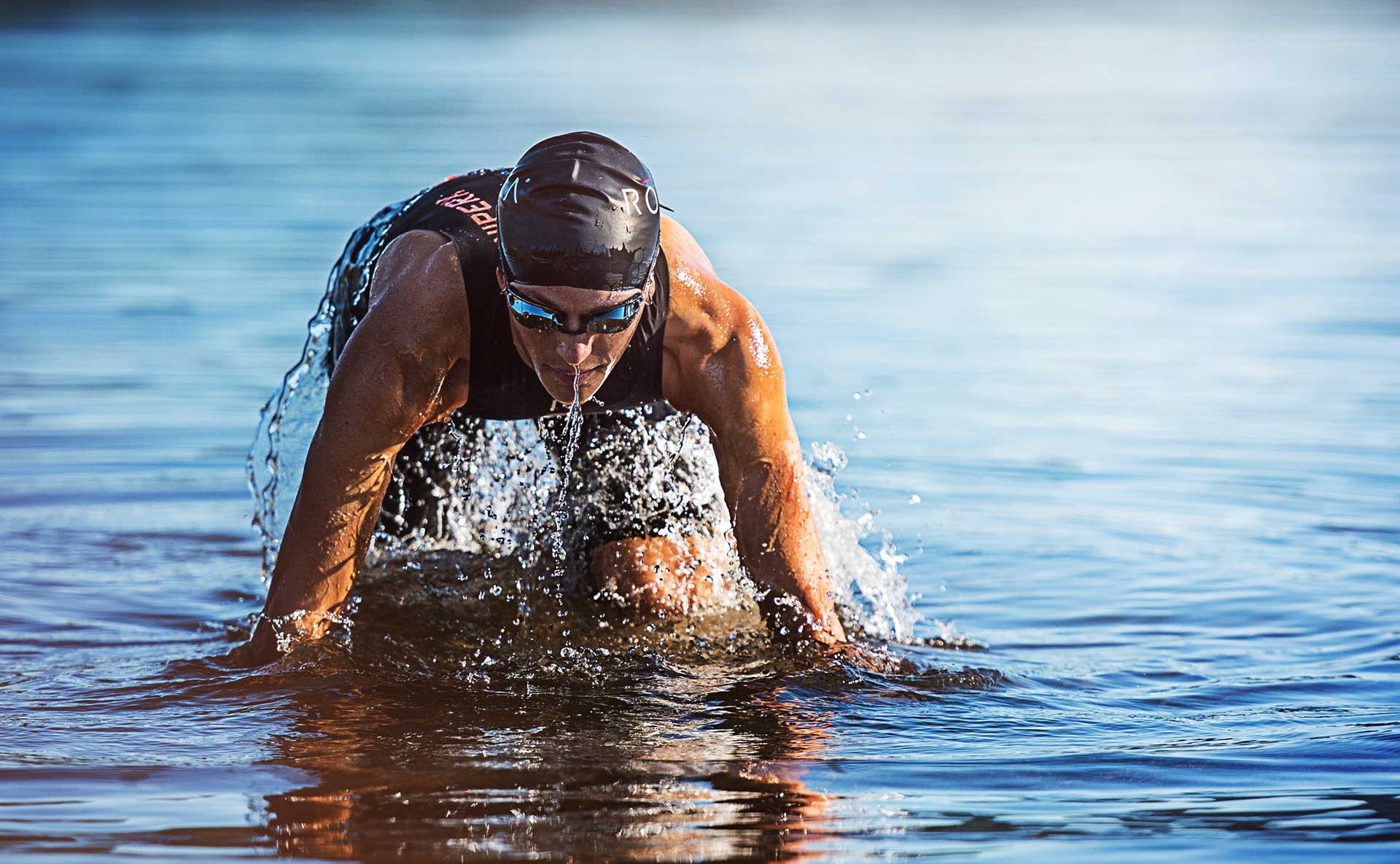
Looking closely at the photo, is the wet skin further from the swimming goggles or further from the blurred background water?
the blurred background water

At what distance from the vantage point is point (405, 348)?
13.2ft

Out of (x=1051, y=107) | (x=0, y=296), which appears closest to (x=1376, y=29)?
(x=1051, y=107)

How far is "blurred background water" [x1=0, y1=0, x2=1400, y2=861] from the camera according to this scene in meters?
3.73

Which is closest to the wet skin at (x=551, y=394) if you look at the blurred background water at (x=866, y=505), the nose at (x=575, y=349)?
the nose at (x=575, y=349)

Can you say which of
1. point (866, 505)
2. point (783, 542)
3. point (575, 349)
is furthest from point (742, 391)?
point (866, 505)

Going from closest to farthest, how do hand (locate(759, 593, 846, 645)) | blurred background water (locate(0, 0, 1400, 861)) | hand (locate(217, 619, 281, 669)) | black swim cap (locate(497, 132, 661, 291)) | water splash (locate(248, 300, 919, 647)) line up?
blurred background water (locate(0, 0, 1400, 861)) < black swim cap (locate(497, 132, 661, 291)) < hand (locate(217, 619, 281, 669)) < hand (locate(759, 593, 846, 645)) < water splash (locate(248, 300, 919, 647))

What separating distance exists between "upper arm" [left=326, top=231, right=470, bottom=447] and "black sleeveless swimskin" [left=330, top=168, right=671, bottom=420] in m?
0.04

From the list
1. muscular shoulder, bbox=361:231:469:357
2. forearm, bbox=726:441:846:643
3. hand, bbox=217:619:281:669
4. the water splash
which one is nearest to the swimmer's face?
muscular shoulder, bbox=361:231:469:357

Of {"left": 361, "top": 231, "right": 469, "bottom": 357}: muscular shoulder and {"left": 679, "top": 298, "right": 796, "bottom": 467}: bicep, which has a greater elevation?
{"left": 361, "top": 231, "right": 469, "bottom": 357}: muscular shoulder

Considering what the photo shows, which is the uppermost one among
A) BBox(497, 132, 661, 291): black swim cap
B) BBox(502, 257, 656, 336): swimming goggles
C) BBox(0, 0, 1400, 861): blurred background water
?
BBox(497, 132, 661, 291): black swim cap

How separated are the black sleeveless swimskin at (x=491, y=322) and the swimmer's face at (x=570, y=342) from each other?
0.06 meters

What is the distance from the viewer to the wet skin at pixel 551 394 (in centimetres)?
404

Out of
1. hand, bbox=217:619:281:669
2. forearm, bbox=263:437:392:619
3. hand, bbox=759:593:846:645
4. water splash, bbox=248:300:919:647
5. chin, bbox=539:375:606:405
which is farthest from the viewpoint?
water splash, bbox=248:300:919:647

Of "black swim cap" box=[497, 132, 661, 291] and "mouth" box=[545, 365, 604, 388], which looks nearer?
"black swim cap" box=[497, 132, 661, 291]
